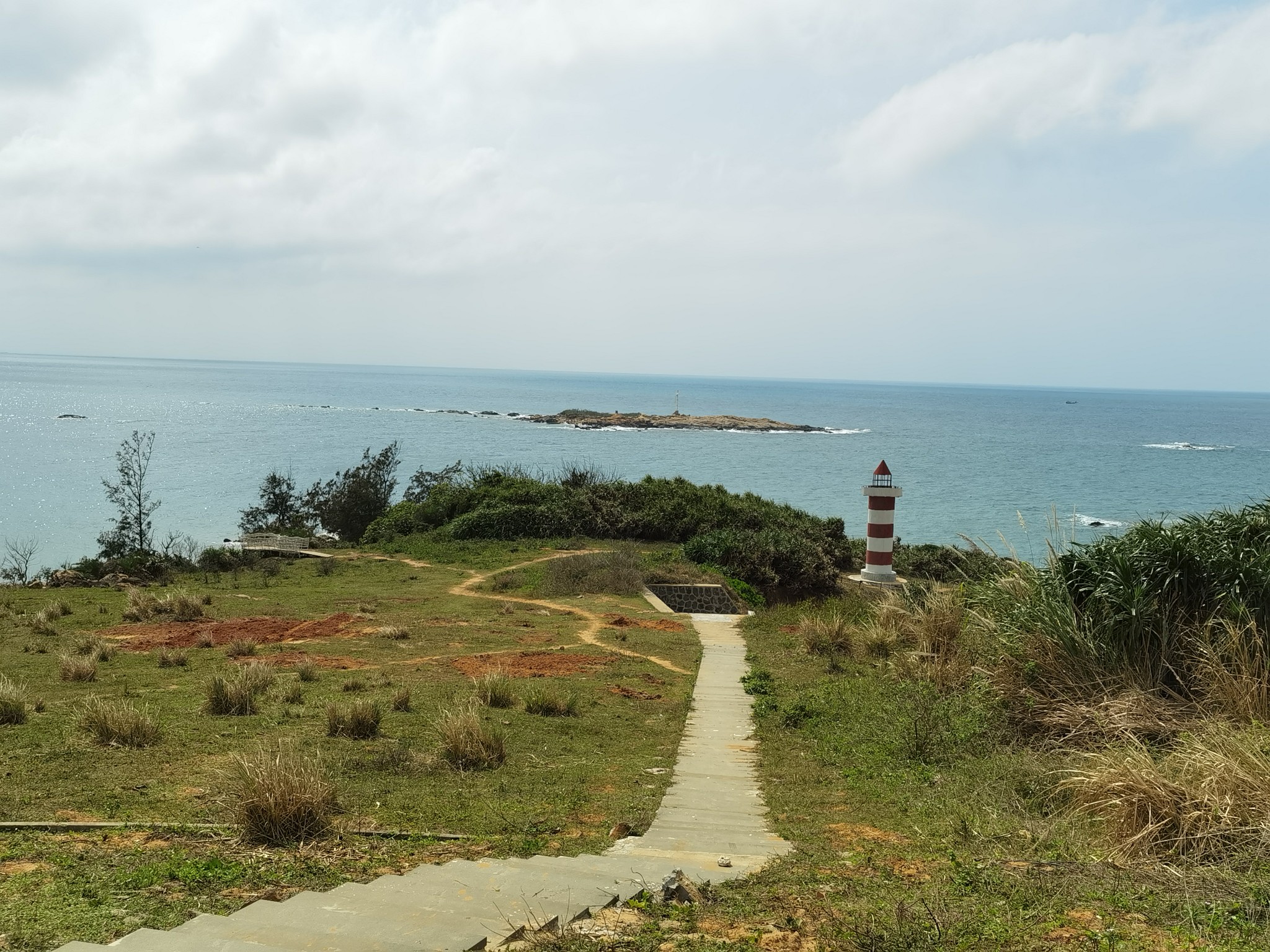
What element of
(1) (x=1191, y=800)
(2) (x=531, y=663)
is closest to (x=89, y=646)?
(2) (x=531, y=663)

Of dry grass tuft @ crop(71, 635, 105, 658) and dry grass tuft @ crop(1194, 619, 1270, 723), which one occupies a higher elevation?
dry grass tuft @ crop(1194, 619, 1270, 723)

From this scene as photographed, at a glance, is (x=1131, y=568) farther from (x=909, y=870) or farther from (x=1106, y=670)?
(x=909, y=870)

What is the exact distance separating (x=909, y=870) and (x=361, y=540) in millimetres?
30629

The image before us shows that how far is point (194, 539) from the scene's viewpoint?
4669 centimetres

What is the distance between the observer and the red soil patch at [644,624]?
59.1 ft

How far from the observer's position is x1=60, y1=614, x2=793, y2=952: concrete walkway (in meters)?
4.26

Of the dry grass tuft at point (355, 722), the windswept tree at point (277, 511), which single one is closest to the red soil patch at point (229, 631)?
the dry grass tuft at point (355, 722)

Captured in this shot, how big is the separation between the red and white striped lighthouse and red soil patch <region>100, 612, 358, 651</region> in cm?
1071

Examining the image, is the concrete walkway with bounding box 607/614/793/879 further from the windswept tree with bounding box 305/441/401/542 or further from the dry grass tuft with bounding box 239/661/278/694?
the windswept tree with bounding box 305/441/401/542

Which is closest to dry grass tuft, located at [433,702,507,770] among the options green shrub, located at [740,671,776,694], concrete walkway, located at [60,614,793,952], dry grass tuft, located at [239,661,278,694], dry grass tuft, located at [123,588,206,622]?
concrete walkway, located at [60,614,793,952]

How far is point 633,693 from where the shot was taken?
40.4ft

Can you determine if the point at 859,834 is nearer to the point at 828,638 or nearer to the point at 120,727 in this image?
the point at 120,727

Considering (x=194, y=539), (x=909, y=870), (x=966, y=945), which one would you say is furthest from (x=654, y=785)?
(x=194, y=539)

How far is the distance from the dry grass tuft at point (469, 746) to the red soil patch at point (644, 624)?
919 centimetres
